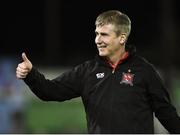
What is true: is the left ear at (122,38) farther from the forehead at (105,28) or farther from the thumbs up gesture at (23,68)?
the thumbs up gesture at (23,68)

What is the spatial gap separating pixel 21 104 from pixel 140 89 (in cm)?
684

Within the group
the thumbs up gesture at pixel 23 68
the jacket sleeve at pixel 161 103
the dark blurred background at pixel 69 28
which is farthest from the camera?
the dark blurred background at pixel 69 28

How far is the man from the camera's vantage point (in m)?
5.01

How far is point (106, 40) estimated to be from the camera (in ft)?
16.7

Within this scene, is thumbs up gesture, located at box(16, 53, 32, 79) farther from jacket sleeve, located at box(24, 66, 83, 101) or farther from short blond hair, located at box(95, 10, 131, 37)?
short blond hair, located at box(95, 10, 131, 37)

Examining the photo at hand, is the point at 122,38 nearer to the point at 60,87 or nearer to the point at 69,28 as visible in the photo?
the point at 60,87

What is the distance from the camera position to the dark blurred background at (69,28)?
51.0 ft

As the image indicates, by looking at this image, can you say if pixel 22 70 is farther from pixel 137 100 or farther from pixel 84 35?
pixel 84 35

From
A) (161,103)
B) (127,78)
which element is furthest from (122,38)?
(161,103)

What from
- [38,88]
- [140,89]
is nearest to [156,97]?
[140,89]

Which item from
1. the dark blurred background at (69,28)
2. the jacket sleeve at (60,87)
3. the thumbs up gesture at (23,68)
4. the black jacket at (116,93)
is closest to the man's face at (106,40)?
the black jacket at (116,93)

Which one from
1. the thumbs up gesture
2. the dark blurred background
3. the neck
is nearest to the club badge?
the neck

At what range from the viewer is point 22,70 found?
4996 mm

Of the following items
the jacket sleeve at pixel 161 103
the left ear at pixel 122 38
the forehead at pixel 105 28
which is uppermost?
the forehead at pixel 105 28
